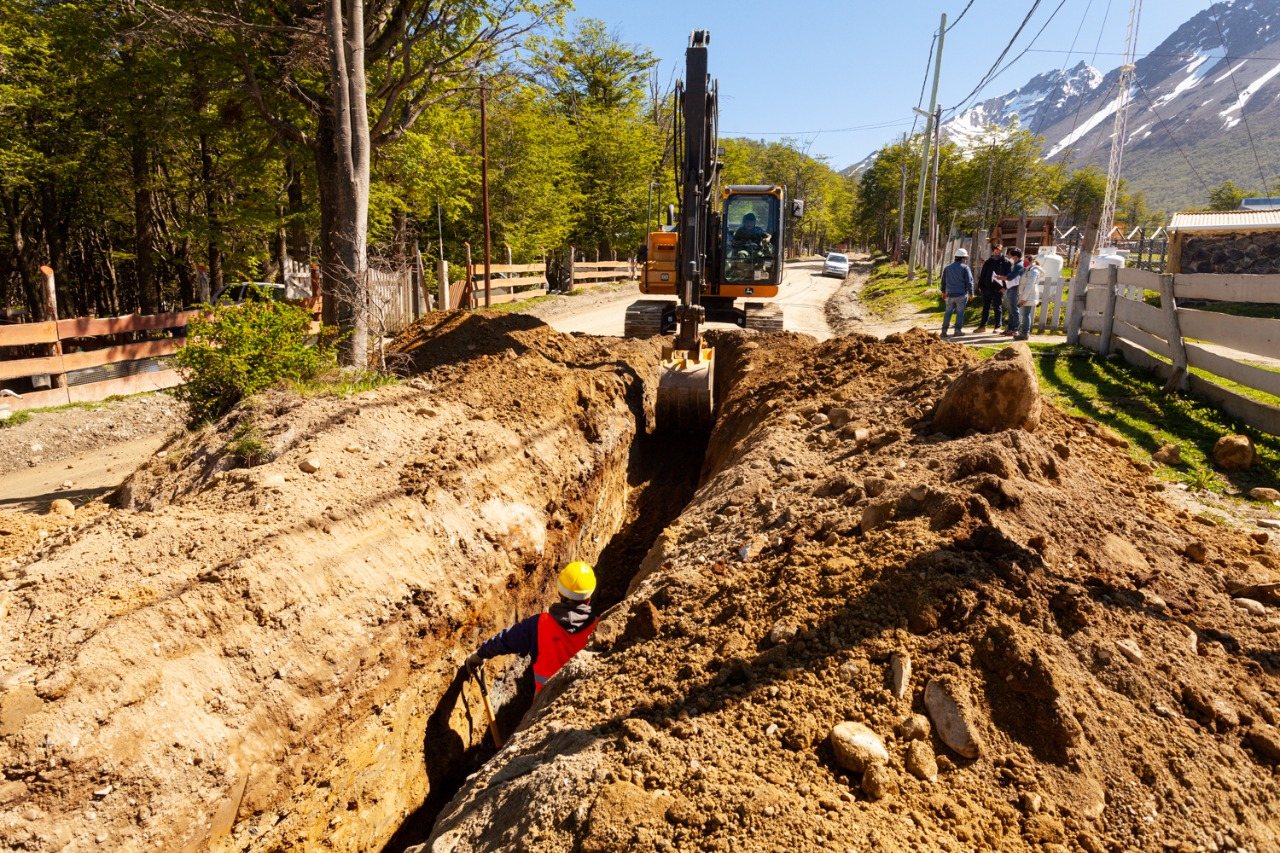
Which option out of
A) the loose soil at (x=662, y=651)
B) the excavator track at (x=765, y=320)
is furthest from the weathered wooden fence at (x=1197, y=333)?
the excavator track at (x=765, y=320)

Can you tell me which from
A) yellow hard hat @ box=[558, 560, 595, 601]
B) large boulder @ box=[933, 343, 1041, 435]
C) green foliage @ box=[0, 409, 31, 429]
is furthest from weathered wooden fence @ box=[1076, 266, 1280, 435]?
green foliage @ box=[0, 409, 31, 429]

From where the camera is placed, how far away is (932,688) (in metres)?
2.80

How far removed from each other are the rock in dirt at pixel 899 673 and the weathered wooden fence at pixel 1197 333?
545 cm

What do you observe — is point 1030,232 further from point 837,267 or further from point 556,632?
point 556,632

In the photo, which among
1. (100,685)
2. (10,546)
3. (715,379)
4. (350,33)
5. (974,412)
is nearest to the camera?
(100,685)

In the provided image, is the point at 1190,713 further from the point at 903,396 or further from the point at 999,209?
the point at 999,209

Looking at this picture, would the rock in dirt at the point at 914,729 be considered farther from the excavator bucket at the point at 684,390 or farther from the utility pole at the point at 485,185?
the utility pole at the point at 485,185

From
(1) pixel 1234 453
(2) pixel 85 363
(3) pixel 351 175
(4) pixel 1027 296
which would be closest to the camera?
(1) pixel 1234 453

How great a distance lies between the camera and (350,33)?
8.33 m

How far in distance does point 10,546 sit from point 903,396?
7284 mm

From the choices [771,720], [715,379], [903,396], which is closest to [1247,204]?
[715,379]

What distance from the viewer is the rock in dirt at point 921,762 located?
99.3 inches

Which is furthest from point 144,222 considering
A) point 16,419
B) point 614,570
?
point 614,570

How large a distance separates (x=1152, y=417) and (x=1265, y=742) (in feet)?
17.9
